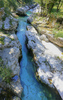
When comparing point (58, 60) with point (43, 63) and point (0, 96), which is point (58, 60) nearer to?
point (43, 63)

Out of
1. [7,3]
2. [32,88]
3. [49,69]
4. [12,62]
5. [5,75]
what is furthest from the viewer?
[7,3]

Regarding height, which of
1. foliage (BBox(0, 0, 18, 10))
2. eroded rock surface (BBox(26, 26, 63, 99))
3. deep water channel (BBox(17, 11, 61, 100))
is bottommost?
deep water channel (BBox(17, 11, 61, 100))

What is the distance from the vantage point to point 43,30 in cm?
1418

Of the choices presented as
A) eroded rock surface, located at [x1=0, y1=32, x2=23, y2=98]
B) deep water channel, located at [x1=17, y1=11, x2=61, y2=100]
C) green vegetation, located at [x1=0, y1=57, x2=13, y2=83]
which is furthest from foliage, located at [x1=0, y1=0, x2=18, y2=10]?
green vegetation, located at [x1=0, y1=57, x2=13, y2=83]

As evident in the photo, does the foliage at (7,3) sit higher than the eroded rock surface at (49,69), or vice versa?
the foliage at (7,3)

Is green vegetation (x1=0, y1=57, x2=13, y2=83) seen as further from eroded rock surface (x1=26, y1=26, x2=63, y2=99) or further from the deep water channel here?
eroded rock surface (x1=26, y1=26, x2=63, y2=99)

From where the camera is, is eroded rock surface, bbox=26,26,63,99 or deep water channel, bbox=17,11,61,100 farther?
eroded rock surface, bbox=26,26,63,99

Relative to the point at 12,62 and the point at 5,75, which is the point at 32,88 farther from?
the point at 12,62

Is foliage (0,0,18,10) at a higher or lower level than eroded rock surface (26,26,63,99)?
higher

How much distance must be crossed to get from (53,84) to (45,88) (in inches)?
45.5

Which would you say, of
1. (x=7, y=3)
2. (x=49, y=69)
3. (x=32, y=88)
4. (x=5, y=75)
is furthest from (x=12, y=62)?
(x=7, y=3)

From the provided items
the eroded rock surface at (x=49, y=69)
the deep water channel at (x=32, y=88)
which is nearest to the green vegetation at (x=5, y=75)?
the deep water channel at (x=32, y=88)

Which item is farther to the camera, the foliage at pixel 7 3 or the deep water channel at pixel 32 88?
the foliage at pixel 7 3

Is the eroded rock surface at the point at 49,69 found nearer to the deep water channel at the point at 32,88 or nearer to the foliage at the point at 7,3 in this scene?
the deep water channel at the point at 32,88
